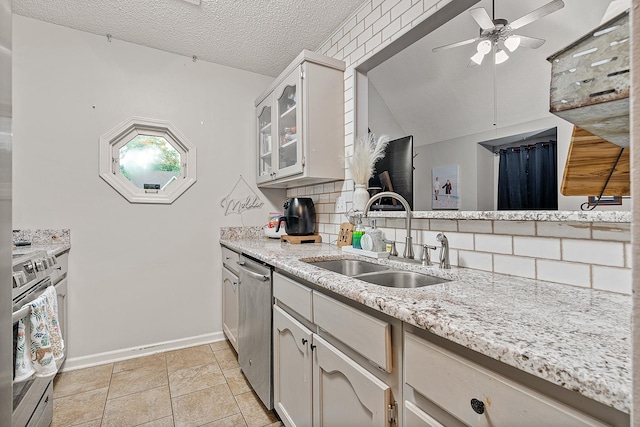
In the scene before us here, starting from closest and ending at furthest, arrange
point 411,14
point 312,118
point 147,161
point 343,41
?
point 411,14 → point 312,118 → point 343,41 → point 147,161

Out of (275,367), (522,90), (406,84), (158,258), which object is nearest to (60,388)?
(158,258)

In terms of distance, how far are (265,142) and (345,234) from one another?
125 cm

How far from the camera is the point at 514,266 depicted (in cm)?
118

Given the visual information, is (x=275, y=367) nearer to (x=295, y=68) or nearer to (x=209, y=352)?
(x=209, y=352)

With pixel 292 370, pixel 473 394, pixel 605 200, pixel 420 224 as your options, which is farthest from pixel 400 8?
pixel 292 370

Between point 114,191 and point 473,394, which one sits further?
point 114,191

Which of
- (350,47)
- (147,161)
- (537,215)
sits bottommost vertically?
(537,215)

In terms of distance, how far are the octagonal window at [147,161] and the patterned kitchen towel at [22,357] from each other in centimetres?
149

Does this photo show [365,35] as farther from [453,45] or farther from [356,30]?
[453,45]

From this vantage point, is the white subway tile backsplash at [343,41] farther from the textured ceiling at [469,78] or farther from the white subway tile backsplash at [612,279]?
the white subway tile backsplash at [612,279]

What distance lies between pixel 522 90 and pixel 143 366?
2.83 meters

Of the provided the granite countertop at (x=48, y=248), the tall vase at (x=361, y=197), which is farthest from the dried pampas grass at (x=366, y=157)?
the granite countertop at (x=48, y=248)

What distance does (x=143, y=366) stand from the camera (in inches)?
88.4

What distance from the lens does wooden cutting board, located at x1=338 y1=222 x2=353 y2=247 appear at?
2016 mm
